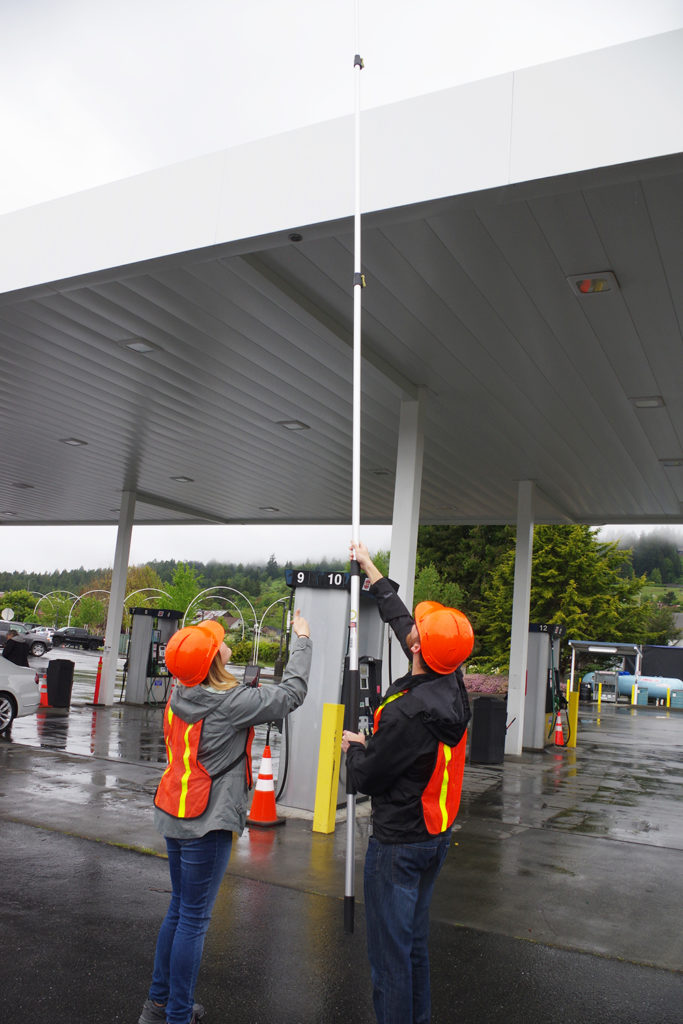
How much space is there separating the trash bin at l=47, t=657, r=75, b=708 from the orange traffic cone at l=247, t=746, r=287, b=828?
1076cm

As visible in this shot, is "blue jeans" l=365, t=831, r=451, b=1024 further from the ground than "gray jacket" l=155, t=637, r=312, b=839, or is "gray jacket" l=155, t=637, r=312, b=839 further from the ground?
"gray jacket" l=155, t=637, r=312, b=839

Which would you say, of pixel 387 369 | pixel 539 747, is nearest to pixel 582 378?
pixel 387 369

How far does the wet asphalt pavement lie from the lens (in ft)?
14.1

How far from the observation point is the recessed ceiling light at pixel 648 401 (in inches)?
381

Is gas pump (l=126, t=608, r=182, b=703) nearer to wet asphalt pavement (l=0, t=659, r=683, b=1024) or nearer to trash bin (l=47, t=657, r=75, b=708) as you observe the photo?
trash bin (l=47, t=657, r=75, b=708)

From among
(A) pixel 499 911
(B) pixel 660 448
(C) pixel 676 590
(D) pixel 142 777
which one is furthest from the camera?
(C) pixel 676 590

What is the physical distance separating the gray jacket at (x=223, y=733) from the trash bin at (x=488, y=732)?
10628 mm

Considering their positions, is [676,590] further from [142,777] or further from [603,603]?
[142,777]

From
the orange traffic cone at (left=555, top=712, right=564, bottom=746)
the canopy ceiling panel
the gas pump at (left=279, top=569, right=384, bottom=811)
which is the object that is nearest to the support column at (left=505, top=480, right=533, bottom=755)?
the canopy ceiling panel

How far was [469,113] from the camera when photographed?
222 inches

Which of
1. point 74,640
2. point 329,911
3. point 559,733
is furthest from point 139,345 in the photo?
point 74,640

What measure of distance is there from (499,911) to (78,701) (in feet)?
53.7

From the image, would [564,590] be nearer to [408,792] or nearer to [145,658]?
[145,658]

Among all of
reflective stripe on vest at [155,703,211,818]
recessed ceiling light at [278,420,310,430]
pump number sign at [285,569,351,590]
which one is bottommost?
reflective stripe on vest at [155,703,211,818]
